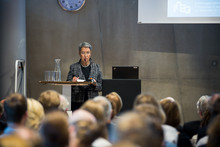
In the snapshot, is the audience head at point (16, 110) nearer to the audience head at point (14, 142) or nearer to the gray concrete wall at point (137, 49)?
the audience head at point (14, 142)

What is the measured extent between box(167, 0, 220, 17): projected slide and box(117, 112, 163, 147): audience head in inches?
201

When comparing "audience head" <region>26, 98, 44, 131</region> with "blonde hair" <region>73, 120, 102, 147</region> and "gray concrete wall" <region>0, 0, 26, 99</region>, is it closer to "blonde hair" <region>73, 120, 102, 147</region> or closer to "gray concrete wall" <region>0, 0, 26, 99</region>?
"blonde hair" <region>73, 120, 102, 147</region>

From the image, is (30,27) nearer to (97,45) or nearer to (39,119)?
(97,45)

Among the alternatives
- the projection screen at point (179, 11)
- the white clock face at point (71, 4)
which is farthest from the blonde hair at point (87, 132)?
the white clock face at point (71, 4)

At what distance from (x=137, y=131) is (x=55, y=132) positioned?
17.2 inches

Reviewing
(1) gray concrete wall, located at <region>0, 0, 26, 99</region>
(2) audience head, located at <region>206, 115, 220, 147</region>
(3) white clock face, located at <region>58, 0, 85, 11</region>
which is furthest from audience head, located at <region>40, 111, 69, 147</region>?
(3) white clock face, located at <region>58, 0, 85, 11</region>

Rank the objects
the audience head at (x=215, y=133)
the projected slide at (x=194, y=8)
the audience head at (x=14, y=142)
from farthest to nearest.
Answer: the projected slide at (x=194, y=8) → the audience head at (x=215, y=133) → the audience head at (x=14, y=142)

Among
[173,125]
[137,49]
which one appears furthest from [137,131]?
[137,49]

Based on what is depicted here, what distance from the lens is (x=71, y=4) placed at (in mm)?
6730

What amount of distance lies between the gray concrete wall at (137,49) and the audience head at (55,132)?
5.23 m

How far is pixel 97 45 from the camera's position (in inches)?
266

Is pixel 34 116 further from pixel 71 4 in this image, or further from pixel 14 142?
pixel 71 4

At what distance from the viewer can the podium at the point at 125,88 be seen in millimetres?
4445

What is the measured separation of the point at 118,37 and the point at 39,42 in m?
1.65
